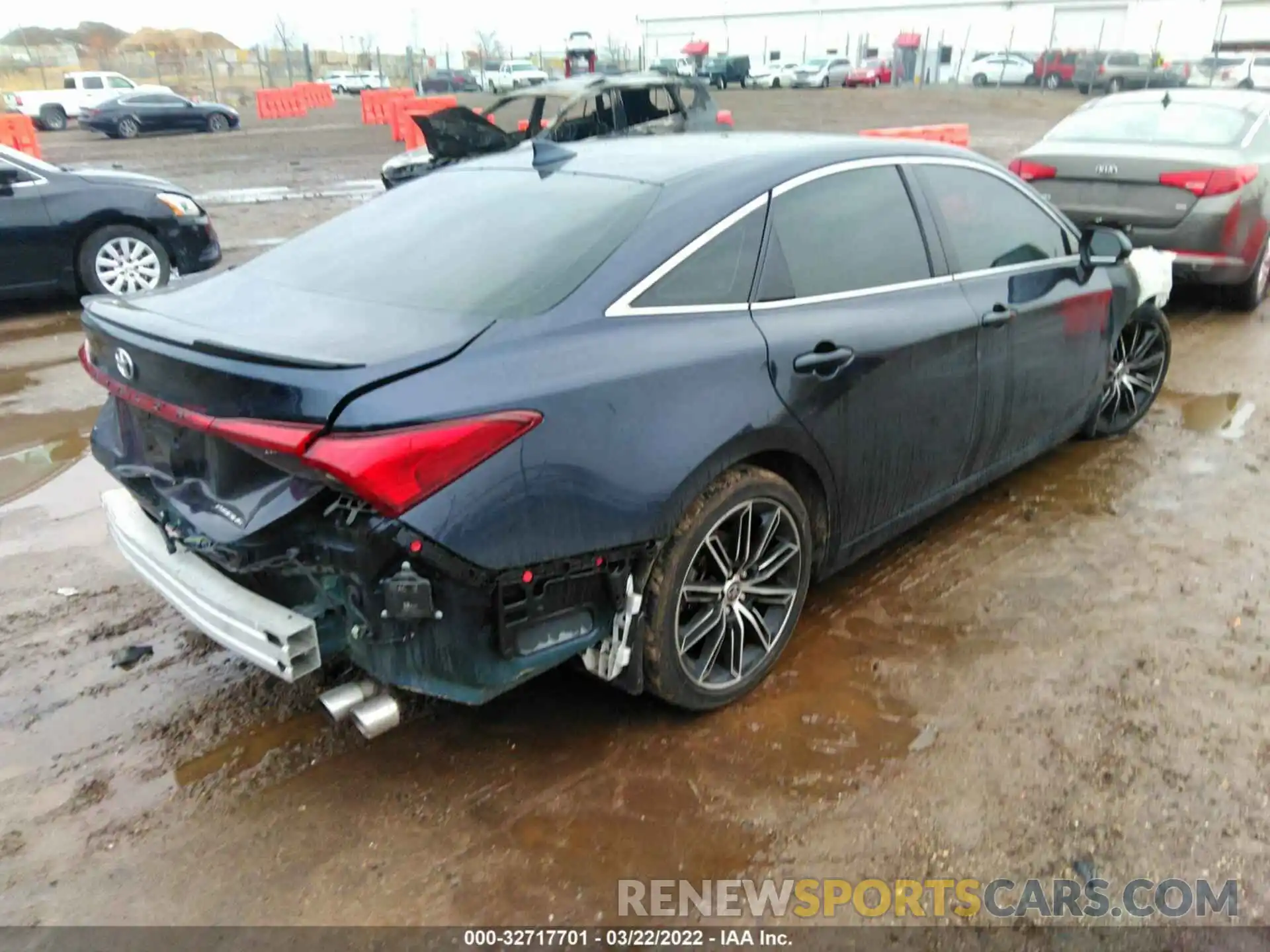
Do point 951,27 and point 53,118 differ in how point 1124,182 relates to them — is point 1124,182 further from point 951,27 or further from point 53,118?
point 951,27

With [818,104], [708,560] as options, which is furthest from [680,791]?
[818,104]

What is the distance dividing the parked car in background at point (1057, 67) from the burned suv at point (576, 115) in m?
33.8

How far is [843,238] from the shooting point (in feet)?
10.7

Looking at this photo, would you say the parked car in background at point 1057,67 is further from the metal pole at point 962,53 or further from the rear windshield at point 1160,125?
the rear windshield at point 1160,125

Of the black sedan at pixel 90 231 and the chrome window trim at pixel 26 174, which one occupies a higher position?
the chrome window trim at pixel 26 174

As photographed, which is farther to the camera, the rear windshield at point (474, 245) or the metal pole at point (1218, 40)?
the metal pole at point (1218, 40)

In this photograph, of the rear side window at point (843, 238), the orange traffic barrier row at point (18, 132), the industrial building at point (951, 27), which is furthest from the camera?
the industrial building at point (951, 27)

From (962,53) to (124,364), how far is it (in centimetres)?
5302

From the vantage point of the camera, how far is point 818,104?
31562mm

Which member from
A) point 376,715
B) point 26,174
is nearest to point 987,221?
point 376,715

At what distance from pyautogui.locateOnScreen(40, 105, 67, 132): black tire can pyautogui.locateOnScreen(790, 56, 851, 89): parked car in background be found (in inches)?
1122

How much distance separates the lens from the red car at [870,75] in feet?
138

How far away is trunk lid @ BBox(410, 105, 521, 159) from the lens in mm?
10570

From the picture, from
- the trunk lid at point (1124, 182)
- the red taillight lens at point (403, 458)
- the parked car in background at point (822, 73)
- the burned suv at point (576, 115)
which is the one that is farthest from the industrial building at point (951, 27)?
the red taillight lens at point (403, 458)
